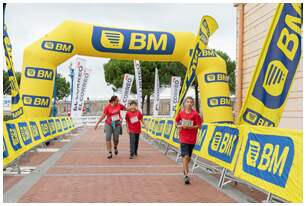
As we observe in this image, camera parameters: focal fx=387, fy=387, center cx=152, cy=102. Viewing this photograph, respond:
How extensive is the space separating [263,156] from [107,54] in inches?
440

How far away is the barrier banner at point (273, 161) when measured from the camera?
509cm

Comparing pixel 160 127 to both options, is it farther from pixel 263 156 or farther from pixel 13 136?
pixel 263 156

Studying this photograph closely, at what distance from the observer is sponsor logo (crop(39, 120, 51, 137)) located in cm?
1414

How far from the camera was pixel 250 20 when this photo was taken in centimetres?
1631

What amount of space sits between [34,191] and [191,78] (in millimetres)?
6958

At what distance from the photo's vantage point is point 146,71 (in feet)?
187

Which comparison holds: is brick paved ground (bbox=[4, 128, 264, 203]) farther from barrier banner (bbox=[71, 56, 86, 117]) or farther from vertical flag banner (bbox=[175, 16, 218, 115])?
barrier banner (bbox=[71, 56, 86, 117])

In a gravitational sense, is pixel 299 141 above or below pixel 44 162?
above

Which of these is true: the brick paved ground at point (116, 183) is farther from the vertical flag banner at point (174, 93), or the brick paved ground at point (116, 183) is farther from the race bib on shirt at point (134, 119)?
the vertical flag banner at point (174, 93)

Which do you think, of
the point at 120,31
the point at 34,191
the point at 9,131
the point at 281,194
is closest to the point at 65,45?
the point at 120,31

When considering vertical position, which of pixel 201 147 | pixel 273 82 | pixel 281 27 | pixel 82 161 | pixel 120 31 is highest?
pixel 120 31

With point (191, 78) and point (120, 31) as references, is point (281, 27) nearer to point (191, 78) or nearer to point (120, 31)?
point (191, 78)

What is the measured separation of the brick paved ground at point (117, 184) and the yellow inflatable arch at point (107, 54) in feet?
15.4

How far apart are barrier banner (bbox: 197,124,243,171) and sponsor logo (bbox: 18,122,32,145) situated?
193 inches
